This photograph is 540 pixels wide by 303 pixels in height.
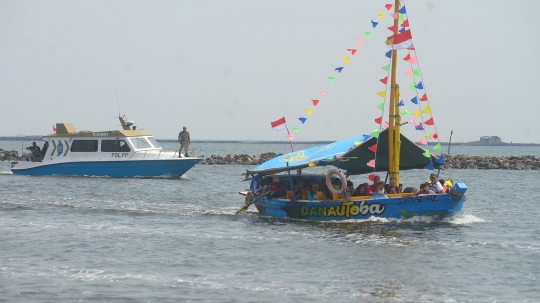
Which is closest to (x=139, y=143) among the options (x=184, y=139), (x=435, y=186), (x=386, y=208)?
(x=184, y=139)

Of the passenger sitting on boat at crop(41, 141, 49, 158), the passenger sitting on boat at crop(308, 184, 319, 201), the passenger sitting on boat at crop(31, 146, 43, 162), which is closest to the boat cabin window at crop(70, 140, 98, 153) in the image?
the passenger sitting on boat at crop(41, 141, 49, 158)

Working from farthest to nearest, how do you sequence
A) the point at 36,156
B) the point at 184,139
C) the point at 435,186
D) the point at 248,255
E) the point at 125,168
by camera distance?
the point at 36,156 → the point at 184,139 → the point at 125,168 → the point at 435,186 → the point at 248,255

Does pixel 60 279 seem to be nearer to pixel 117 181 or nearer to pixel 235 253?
pixel 235 253

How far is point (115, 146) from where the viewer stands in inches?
1523

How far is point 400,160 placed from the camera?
24.4 m

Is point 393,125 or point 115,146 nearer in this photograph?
point 393,125

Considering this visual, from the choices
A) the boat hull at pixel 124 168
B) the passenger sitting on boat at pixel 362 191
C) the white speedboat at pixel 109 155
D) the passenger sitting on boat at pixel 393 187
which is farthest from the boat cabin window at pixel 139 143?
the passenger sitting on boat at pixel 393 187

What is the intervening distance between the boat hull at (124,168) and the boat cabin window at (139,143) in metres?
1.01

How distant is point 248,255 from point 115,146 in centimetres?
2223

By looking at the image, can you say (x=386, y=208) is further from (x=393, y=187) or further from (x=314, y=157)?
(x=314, y=157)

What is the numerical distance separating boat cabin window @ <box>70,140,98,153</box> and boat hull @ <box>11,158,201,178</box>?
76cm

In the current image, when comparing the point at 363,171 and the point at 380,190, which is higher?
the point at 363,171

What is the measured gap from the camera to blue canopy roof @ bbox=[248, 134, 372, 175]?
2327 centimetres

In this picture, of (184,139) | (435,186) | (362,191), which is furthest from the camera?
(184,139)
